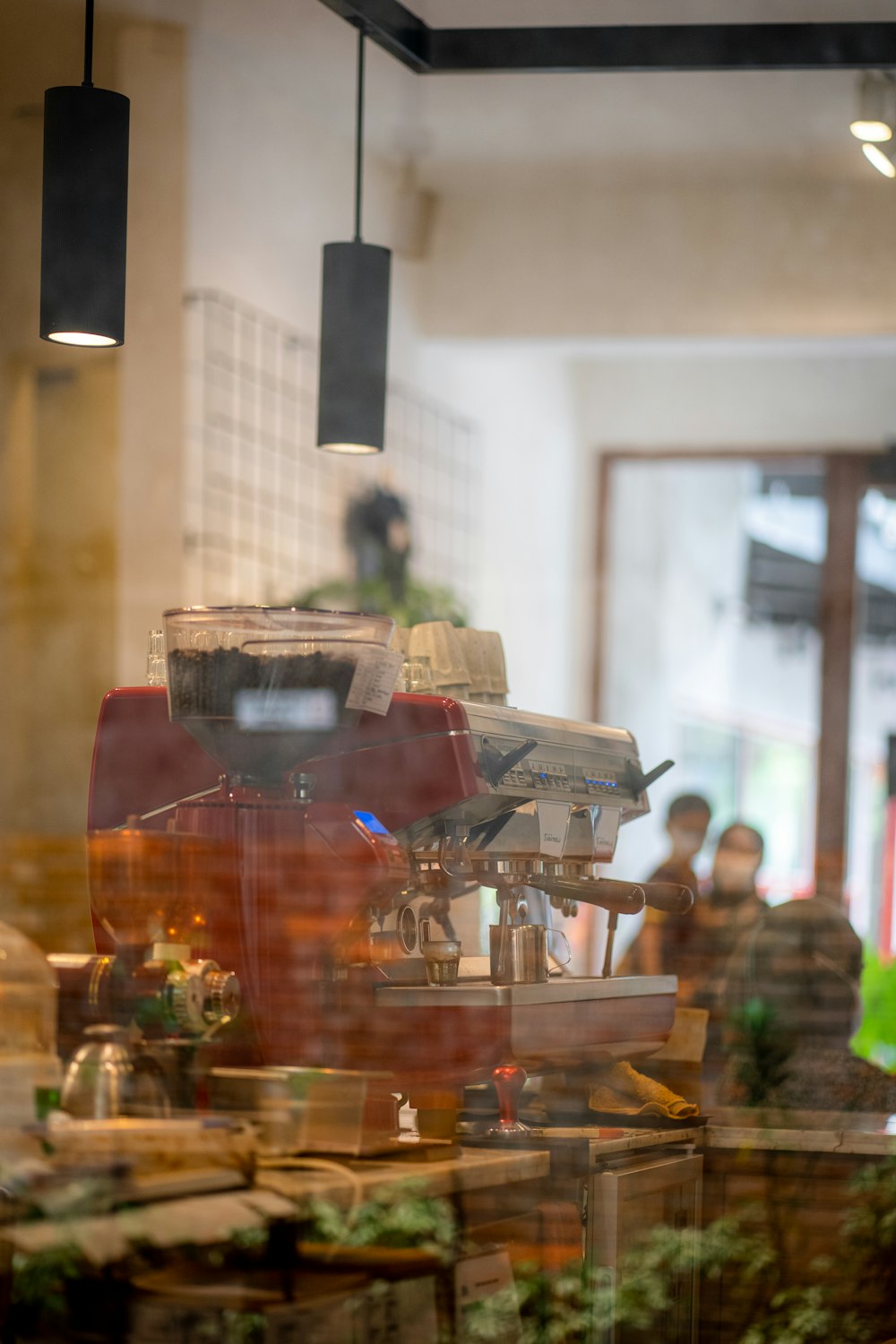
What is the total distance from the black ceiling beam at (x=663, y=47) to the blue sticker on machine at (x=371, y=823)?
1911 mm

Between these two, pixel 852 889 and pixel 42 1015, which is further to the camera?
pixel 852 889

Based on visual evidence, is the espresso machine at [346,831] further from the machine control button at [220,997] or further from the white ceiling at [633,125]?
the white ceiling at [633,125]

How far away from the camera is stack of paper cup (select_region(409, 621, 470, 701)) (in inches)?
93.7

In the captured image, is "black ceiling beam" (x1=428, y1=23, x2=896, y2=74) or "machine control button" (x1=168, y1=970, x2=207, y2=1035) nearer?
"machine control button" (x1=168, y1=970, x2=207, y2=1035)

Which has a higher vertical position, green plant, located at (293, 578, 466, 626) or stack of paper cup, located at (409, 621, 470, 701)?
green plant, located at (293, 578, 466, 626)

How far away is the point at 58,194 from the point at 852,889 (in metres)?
4.07

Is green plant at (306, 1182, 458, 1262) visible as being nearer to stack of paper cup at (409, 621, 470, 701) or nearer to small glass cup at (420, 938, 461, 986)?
small glass cup at (420, 938, 461, 986)

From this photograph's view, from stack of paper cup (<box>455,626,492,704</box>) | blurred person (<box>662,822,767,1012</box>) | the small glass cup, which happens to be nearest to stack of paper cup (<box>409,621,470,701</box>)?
stack of paper cup (<box>455,626,492,704</box>)

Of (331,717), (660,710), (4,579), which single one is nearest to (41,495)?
(4,579)

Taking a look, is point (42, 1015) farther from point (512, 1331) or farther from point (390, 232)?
point (390, 232)

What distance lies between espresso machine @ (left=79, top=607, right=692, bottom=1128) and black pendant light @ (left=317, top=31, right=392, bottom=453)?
0.78m

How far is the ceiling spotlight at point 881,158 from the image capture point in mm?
4242

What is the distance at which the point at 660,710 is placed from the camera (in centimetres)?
587

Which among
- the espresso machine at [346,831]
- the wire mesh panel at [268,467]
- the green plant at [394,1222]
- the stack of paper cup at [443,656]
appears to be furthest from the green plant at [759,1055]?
the wire mesh panel at [268,467]
